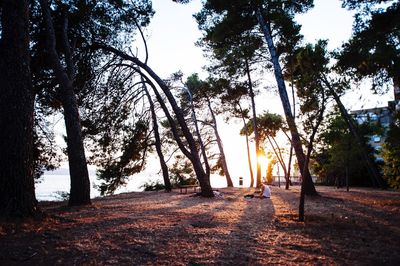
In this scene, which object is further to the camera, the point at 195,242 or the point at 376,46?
the point at 376,46

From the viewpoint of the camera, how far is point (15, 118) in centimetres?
565

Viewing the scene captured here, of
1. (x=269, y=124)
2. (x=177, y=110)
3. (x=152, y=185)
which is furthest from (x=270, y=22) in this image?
(x=152, y=185)

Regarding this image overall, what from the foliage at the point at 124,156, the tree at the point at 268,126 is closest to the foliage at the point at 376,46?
the foliage at the point at 124,156

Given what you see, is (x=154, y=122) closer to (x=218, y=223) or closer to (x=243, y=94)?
(x=243, y=94)

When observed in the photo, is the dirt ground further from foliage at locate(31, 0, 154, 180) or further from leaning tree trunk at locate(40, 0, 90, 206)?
foliage at locate(31, 0, 154, 180)

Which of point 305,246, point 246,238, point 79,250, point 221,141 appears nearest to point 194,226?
point 246,238

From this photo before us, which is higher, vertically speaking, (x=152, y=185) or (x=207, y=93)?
(x=207, y=93)

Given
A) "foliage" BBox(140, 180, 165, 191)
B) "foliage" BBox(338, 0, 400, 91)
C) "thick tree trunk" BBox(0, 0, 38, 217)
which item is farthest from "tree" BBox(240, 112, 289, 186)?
"thick tree trunk" BBox(0, 0, 38, 217)

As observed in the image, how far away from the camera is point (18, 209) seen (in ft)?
17.9

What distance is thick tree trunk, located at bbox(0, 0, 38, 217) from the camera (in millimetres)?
5477

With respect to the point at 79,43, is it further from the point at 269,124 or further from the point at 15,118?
the point at 269,124

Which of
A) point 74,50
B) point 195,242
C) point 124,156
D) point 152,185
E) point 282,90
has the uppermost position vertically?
point 74,50

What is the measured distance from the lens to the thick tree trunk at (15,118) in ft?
18.0

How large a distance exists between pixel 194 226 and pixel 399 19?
9629mm
